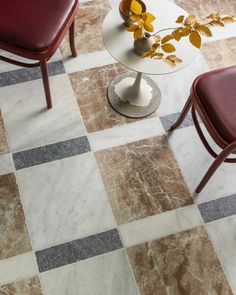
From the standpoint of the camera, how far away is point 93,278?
1.88 metres

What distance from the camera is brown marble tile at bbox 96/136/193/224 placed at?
6.80 feet

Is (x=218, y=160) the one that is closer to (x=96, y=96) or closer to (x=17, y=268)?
(x=96, y=96)

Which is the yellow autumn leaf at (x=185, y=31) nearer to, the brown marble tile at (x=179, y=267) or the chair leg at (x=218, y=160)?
the chair leg at (x=218, y=160)

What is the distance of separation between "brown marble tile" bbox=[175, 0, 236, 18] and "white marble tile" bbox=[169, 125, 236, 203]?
0.97 metres

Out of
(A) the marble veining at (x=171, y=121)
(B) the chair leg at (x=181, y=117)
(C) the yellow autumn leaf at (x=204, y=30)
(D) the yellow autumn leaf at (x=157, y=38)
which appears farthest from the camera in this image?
(A) the marble veining at (x=171, y=121)

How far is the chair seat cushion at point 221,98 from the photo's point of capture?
1.74 metres

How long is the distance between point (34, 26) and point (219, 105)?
37.0 inches

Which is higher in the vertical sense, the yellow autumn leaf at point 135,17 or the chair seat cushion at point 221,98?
→ the yellow autumn leaf at point 135,17

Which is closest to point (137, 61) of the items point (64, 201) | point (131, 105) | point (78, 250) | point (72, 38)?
point (131, 105)

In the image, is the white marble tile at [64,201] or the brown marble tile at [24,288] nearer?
the brown marble tile at [24,288]

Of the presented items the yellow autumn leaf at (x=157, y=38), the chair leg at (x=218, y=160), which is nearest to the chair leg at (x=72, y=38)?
the yellow autumn leaf at (x=157, y=38)

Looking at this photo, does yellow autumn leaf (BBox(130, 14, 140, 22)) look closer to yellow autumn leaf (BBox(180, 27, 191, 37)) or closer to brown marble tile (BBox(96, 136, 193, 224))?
yellow autumn leaf (BBox(180, 27, 191, 37))

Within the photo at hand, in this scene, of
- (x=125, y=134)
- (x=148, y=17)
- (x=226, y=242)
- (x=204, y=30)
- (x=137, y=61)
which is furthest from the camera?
(x=125, y=134)

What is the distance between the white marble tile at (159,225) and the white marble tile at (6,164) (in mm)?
660
